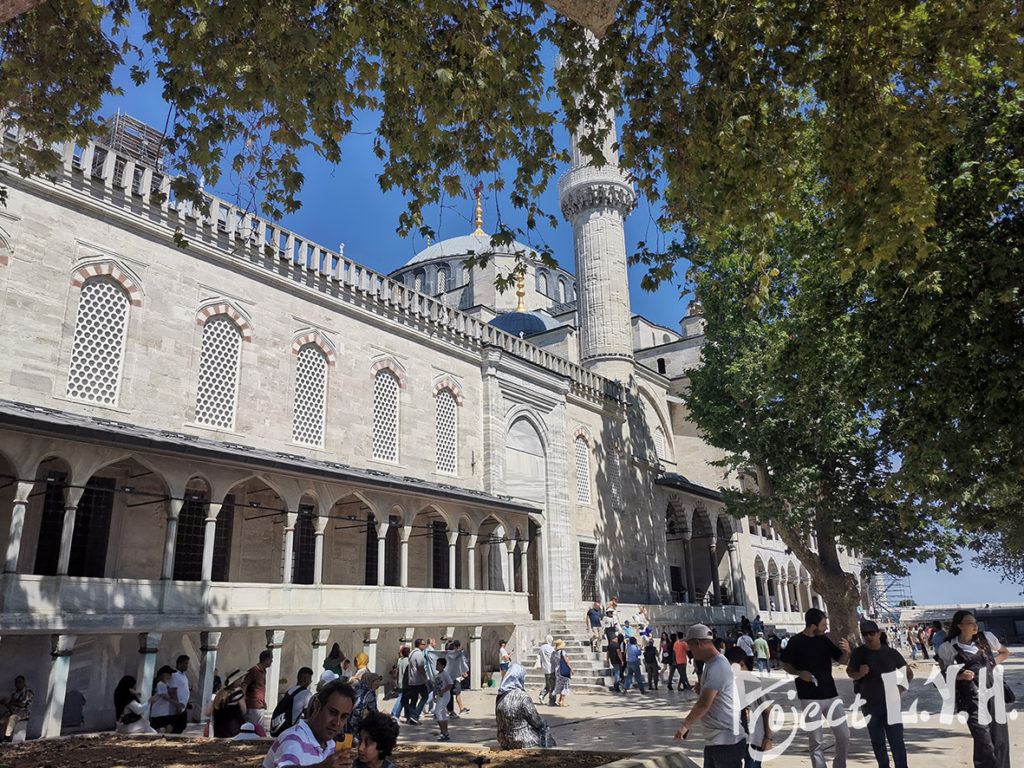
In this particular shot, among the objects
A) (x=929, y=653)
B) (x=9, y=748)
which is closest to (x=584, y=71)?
(x=9, y=748)

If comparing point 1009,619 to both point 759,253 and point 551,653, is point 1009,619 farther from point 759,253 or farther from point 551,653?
point 759,253

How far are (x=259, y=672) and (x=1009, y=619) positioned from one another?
53.8 m

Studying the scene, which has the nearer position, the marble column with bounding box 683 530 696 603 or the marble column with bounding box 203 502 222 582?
the marble column with bounding box 203 502 222 582

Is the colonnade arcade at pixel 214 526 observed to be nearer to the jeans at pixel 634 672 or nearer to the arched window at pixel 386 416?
the arched window at pixel 386 416

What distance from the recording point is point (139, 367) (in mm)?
14438

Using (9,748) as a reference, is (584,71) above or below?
above

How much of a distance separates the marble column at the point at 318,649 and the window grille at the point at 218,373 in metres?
4.81

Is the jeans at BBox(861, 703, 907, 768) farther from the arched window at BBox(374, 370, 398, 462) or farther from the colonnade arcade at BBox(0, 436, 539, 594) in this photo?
the arched window at BBox(374, 370, 398, 462)

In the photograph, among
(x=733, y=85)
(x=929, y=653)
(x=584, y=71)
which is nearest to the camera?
(x=733, y=85)

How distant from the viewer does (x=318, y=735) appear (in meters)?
4.08

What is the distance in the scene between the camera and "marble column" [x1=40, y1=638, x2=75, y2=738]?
1084 cm

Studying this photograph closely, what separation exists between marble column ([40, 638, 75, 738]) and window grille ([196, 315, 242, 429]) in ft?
17.1

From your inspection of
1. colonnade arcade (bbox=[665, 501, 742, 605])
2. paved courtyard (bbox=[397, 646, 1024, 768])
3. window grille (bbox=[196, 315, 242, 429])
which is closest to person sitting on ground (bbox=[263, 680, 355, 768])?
paved courtyard (bbox=[397, 646, 1024, 768])

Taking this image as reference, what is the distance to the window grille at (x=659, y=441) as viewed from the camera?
33.7 metres
